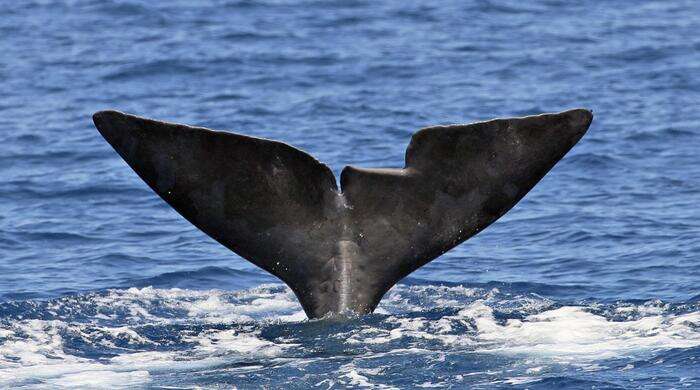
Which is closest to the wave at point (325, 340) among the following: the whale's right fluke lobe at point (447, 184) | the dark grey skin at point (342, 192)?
the dark grey skin at point (342, 192)

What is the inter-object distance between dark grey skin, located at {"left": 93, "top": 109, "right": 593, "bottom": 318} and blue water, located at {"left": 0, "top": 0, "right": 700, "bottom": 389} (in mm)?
420

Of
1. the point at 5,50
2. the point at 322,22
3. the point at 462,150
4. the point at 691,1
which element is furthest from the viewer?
the point at 691,1

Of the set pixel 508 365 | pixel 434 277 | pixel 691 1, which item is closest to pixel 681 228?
pixel 434 277

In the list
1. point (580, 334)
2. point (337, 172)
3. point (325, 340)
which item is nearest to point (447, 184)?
point (325, 340)

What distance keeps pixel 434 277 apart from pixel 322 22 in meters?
15.1

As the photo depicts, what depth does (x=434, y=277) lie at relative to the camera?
10.9m

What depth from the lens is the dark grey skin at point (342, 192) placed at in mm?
7375

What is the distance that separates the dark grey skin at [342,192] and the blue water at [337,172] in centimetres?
42

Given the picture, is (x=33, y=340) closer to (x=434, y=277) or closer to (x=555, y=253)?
(x=434, y=277)

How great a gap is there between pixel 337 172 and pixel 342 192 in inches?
272

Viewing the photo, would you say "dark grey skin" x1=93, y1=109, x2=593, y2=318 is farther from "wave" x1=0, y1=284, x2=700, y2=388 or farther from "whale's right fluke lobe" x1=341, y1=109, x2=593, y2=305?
"wave" x1=0, y1=284, x2=700, y2=388

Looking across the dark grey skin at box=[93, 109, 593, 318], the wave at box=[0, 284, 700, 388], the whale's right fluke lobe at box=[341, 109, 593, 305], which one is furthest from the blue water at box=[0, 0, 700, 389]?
the whale's right fluke lobe at box=[341, 109, 593, 305]

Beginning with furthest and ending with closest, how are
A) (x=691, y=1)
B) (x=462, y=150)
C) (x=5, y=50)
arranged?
(x=691, y=1)
(x=5, y=50)
(x=462, y=150)

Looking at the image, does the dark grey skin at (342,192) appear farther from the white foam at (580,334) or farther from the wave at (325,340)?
the white foam at (580,334)
